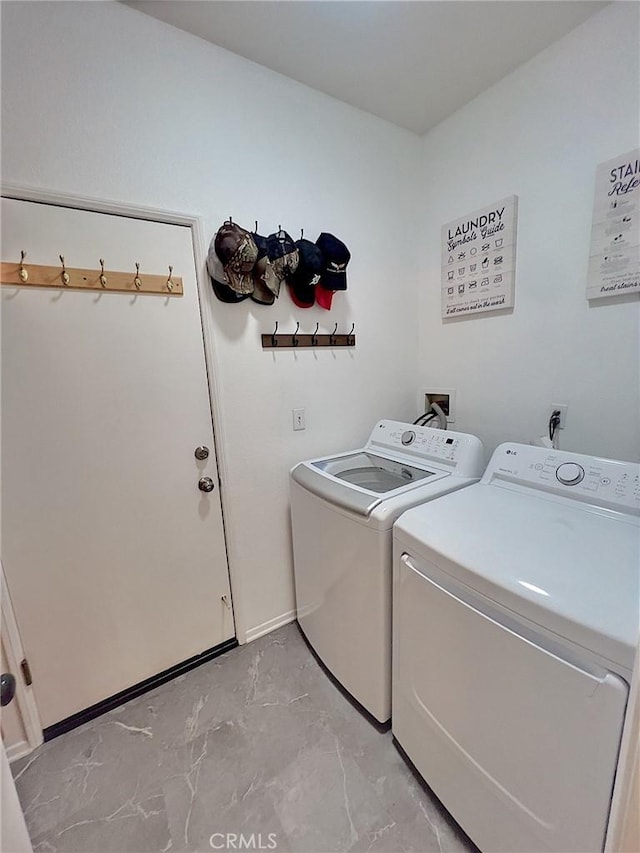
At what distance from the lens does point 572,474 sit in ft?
4.05

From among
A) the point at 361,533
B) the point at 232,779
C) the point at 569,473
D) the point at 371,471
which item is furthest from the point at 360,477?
the point at 232,779

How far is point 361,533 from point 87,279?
1.36m

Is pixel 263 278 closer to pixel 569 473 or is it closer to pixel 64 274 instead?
pixel 64 274

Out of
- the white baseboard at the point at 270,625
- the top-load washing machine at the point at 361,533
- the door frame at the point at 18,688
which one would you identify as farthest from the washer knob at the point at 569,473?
the door frame at the point at 18,688

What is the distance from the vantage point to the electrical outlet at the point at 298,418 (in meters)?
1.83

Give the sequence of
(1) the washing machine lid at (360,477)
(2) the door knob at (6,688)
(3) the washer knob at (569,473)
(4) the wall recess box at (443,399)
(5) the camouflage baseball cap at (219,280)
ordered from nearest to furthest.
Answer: (2) the door knob at (6,688)
(3) the washer knob at (569,473)
(1) the washing machine lid at (360,477)
(5) the camouflage baseball cap at (219,280)
(4) the wall recess box at (443,399)

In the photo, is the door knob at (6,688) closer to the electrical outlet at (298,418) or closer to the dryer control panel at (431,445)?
the electrical outlet at (298,418)

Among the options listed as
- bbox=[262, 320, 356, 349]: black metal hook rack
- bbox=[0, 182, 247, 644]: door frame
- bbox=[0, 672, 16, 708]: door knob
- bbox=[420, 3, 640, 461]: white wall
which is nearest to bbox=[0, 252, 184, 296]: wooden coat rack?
bbox=[0, 182, 247, 644]: door frame

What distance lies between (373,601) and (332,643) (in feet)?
1.52

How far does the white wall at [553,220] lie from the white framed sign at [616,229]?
44 mm

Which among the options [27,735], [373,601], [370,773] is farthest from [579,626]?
[27,735]

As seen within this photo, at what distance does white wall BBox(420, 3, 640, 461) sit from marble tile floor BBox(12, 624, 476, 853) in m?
1.47

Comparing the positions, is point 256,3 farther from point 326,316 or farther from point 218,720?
point 218,720

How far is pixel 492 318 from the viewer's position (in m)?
1.83
